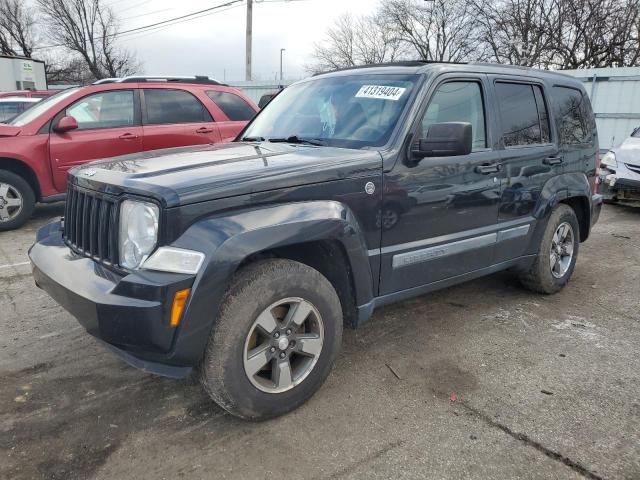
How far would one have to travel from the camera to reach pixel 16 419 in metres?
2.66

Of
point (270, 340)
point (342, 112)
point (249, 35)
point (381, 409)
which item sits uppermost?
point (249, 35)

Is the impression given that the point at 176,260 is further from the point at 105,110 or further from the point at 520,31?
the point at 520,31

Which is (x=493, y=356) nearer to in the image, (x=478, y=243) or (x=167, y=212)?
(x=478, y=243)

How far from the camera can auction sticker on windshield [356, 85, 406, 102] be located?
3297 mm

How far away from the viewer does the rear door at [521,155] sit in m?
3.82

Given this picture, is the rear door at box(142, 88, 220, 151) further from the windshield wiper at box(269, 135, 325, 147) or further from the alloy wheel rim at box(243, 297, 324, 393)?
the alloy wheel rim at box(243, 297, 324, 393)

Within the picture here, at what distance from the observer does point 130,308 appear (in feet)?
7.22

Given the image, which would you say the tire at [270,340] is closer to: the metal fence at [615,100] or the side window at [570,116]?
the side window at [570,116]

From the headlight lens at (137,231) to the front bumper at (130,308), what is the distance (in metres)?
0.09

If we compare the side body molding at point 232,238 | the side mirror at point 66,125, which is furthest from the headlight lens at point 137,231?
the side mirror at point 66,125

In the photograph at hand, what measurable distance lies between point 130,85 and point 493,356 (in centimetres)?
601

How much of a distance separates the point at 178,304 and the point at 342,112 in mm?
1856

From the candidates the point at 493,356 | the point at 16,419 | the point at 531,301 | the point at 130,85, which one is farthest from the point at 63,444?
the point at 130,85

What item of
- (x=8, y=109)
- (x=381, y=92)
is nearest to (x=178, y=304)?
(x=381, y=92)
